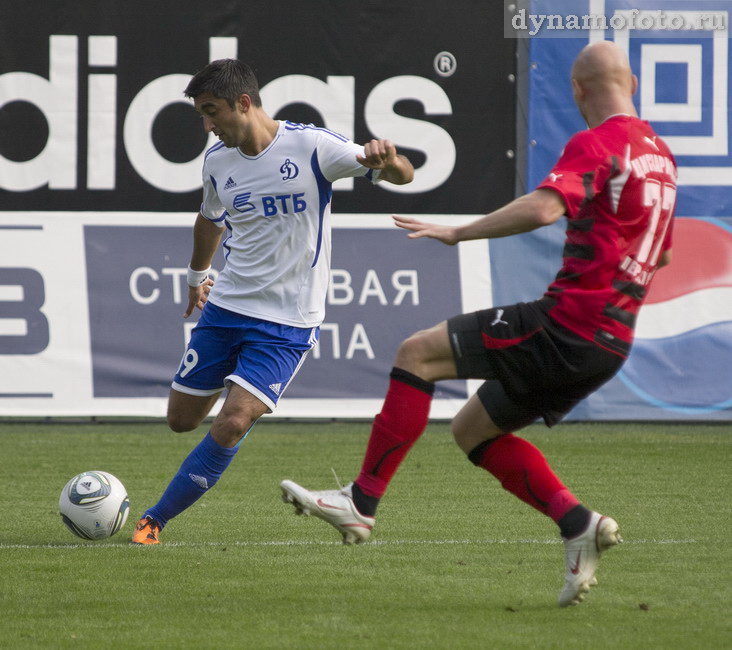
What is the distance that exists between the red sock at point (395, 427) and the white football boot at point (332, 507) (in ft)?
0.28

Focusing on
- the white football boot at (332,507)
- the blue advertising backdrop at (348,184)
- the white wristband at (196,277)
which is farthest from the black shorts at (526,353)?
the blue advertising backdrop at (348,184)

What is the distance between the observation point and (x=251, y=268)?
5.35 m

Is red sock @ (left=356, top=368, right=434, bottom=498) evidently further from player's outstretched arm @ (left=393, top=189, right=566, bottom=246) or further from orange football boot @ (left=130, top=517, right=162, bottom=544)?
orange football boot @ (left=130, top=517, right=162, bottom=544)

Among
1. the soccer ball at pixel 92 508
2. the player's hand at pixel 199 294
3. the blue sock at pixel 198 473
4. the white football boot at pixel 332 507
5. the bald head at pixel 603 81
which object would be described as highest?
the bald head at pixel 603 81

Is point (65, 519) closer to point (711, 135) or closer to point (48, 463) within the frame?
point (48, 463)

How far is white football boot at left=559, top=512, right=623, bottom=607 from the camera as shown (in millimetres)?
3982

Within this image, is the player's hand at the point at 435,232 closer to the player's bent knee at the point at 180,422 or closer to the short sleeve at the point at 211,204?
the short sleeve at the point at 211,204

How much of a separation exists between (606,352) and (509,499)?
9.33 feet

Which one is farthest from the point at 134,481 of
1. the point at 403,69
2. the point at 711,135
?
the point at 711,135

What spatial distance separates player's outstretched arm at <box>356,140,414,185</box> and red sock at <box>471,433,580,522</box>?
3.72ft

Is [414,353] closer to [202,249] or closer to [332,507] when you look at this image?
[332,507]

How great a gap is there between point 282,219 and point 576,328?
1.76 m

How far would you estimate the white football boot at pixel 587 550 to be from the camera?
3.98 metres

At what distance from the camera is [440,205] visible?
10445 mm
